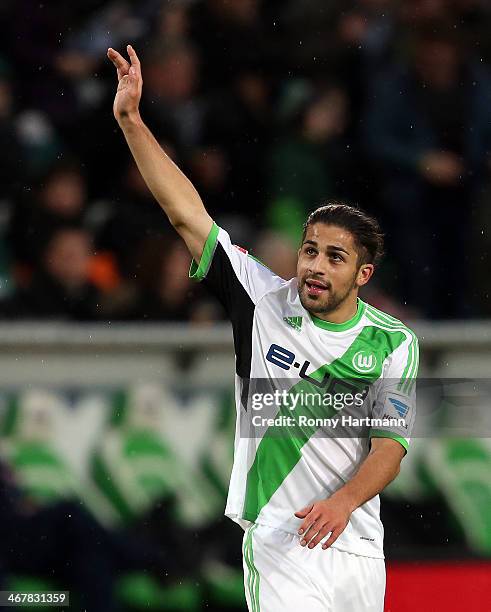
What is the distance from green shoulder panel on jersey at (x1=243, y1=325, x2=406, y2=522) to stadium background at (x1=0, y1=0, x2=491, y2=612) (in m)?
1.89

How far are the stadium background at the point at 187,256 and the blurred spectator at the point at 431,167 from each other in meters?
0.01

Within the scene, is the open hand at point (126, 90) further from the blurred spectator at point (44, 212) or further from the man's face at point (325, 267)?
the blurred spectator at point (44, 212)

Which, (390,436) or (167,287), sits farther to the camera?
(167,287)

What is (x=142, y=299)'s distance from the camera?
7.11 meters

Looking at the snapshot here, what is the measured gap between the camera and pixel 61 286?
22.7 feet

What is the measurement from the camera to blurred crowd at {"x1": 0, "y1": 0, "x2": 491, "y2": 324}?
24.7ft

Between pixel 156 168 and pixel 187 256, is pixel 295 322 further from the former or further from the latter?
pixel 187 256

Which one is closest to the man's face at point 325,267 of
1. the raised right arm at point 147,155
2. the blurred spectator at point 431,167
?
the raised right arm at point 147,155

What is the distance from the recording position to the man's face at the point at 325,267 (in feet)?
15.2

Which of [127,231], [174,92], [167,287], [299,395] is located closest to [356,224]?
[299,395]

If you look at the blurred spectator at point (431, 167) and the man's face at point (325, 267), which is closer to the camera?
the man's face at point (325, 267)

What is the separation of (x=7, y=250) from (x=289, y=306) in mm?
2712

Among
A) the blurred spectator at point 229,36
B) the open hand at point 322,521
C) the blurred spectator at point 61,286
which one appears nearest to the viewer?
the open hand at point 322,521

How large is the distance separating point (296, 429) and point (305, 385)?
170 mm
